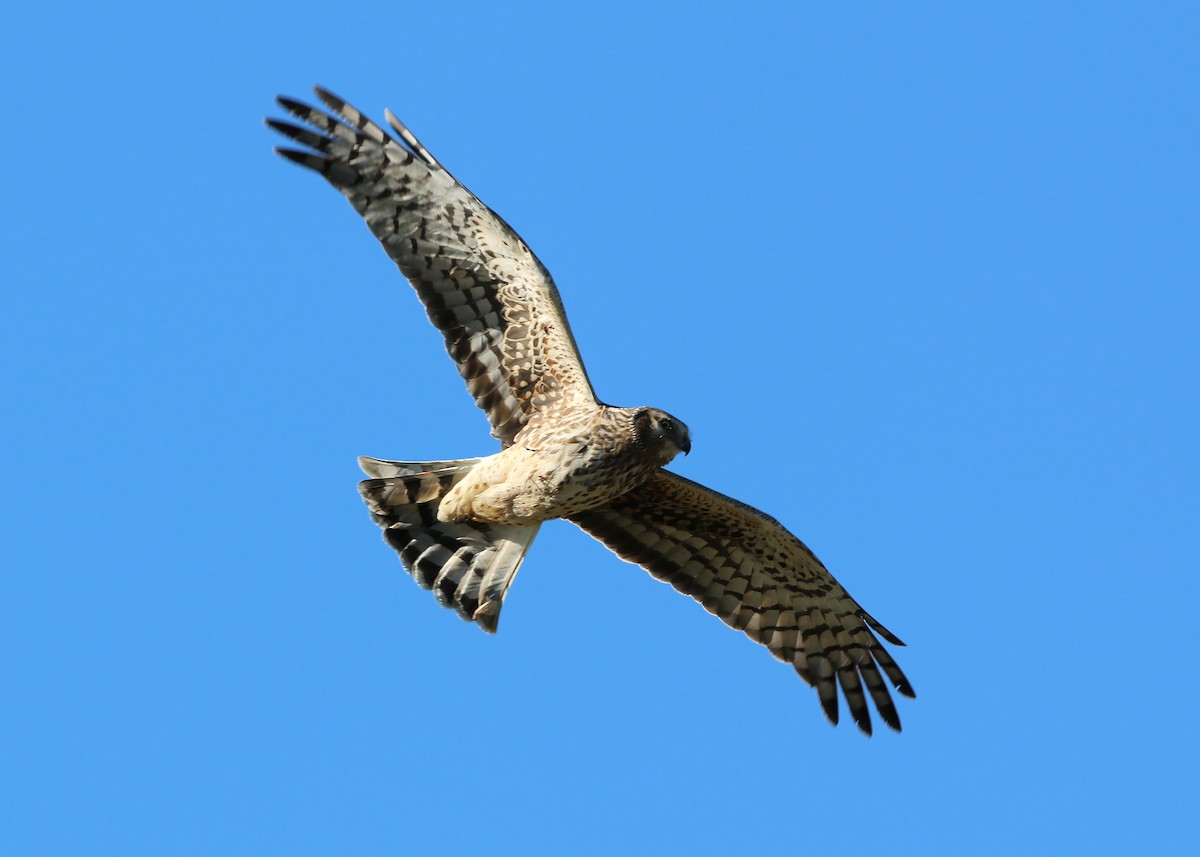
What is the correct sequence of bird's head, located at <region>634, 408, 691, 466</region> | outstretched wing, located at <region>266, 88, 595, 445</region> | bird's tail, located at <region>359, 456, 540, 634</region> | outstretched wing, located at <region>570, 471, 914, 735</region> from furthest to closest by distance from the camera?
1. outstretched wing, located at <region>570, 471, 914, 735</region>
2. bird's tail, located at <region>359, 456, 540, 634</region>
3. outstretched wing, located at <region>266, 88, 595, 445</region>
4. bird's head, located at <region>634, 408, 691, 466</region>

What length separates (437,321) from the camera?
9891 mm

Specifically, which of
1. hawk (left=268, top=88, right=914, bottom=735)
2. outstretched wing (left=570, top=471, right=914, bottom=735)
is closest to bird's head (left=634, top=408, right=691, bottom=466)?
hawk (left=268, top=88, right=914, bottom=735)

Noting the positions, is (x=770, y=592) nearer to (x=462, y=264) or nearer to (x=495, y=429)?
(x=495, y=429)

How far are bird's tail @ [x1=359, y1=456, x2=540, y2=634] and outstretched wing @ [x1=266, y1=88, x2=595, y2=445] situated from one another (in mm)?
599

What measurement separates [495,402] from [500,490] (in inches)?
22.8

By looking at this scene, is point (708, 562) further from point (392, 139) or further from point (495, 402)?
point (392, 139)

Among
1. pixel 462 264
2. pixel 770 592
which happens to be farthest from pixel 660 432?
pixel 770 592

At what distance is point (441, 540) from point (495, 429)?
0.82 m

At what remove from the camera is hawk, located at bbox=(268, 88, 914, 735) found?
950cm

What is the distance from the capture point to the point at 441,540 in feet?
33.5

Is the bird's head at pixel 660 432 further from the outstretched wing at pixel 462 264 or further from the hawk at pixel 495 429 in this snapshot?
the outstretched wing at pixel 462 264

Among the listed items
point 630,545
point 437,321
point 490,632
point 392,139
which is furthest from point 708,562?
point 392,139

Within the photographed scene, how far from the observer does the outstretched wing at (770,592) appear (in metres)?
10.6

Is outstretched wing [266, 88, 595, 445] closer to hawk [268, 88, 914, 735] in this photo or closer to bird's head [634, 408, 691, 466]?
hawk [268, 88, 914, 735]
